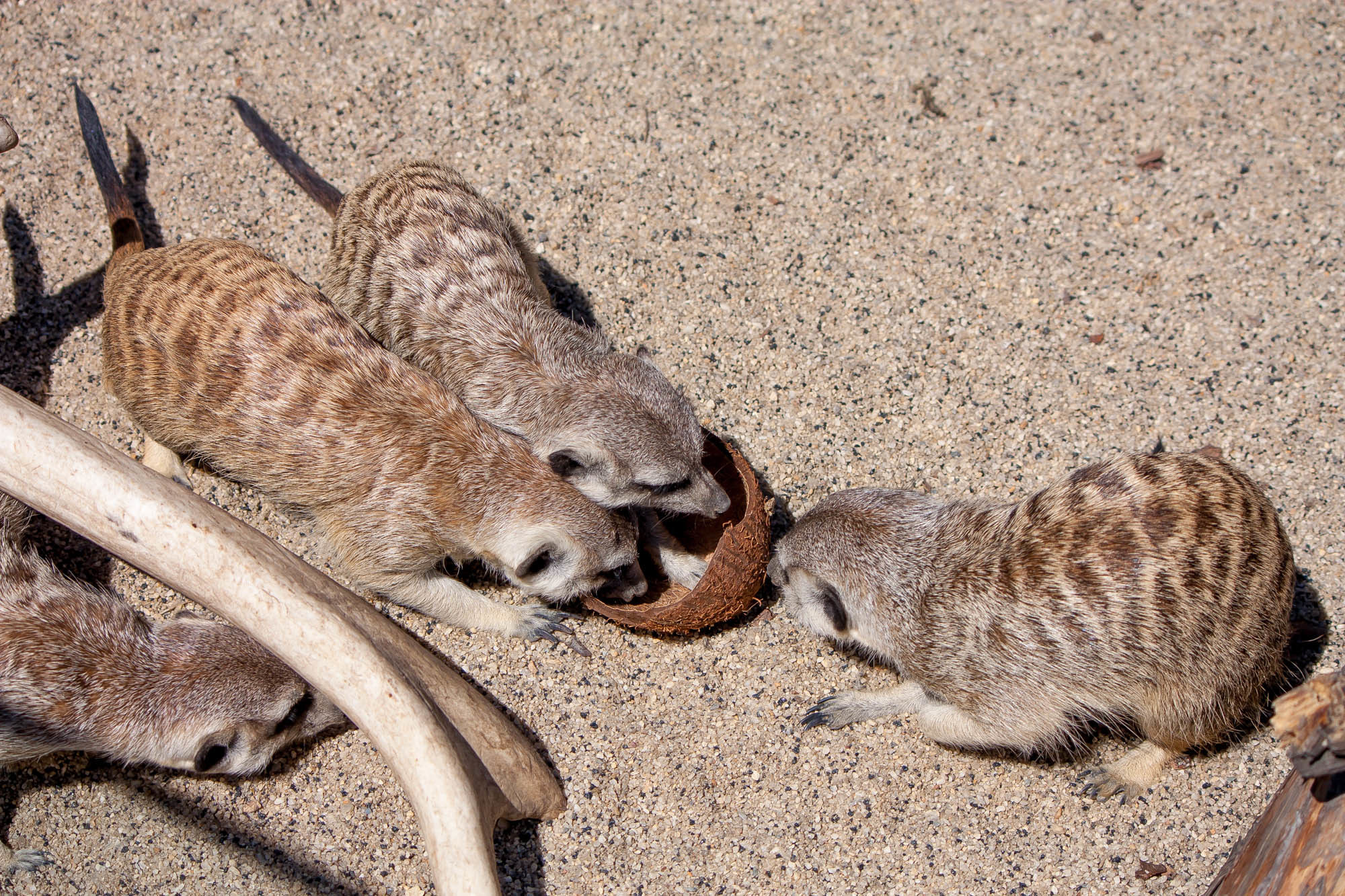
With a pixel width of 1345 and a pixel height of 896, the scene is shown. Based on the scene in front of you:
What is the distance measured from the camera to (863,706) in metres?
3.04

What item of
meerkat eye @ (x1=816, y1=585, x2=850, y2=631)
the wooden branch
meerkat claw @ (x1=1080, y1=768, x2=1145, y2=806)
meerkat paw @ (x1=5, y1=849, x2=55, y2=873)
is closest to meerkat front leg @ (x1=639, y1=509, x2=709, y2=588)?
meerkat eye @ (x1=816, y1=585, x2=850, y2=631)

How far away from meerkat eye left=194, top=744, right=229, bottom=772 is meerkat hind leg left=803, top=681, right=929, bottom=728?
5.85ft

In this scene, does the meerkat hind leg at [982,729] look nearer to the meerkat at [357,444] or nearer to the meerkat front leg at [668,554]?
the meerkat front leg at [668,554]

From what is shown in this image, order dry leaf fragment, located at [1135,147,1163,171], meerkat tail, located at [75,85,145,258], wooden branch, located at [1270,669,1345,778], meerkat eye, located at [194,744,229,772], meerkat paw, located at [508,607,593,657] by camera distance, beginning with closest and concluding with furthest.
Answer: wooden branch, located at [1270,669,1345,778] → meerkat eye, located at [194,744,229,772] → meerkat paw, located at [508,607,593,657] → meerkat tail, located at [75,85,145,258] → dry leaf fragment, located at [1135,147,1163,171]

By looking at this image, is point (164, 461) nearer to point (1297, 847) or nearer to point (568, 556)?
point (568, 556)

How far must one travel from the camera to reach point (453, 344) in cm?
341

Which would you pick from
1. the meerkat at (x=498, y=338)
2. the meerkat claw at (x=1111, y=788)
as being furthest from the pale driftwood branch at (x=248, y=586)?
the meerkat claw at (x=1111, y=788)

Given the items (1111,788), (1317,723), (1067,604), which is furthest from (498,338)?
(1317,723)

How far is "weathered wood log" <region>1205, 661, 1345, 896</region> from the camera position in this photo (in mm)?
1837

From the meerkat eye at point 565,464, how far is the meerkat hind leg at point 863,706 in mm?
1099

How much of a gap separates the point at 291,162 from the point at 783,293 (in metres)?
2.00

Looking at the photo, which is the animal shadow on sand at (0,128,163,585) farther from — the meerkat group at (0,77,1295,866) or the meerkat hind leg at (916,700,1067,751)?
the meerkat hind leg at (916,700,1067,751)

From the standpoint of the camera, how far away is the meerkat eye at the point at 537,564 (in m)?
3.00

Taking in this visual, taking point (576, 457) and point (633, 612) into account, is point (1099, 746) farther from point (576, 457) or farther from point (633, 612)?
point (576, 457)
